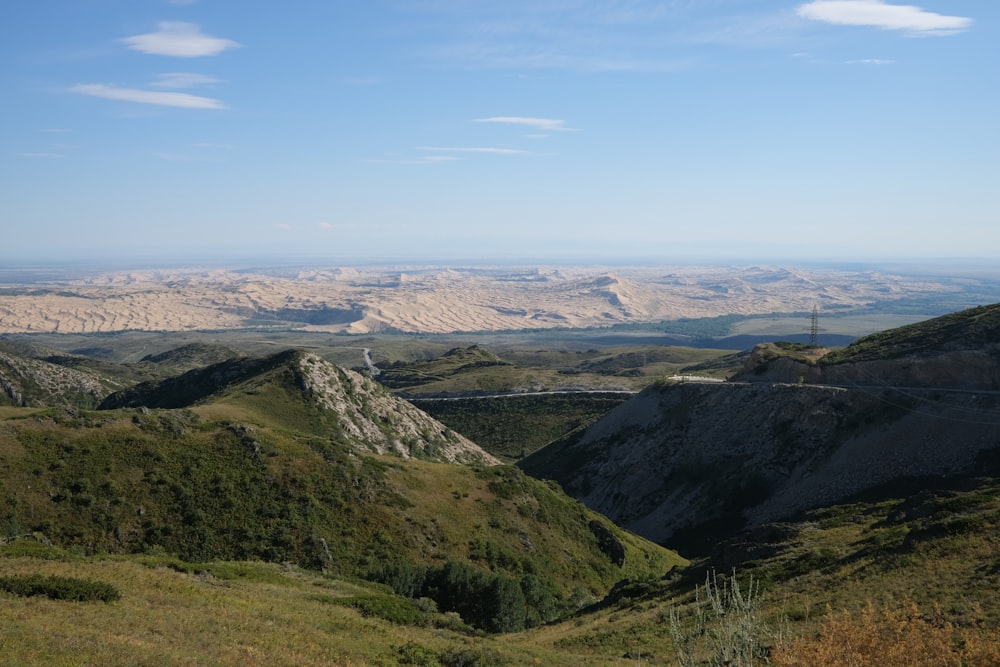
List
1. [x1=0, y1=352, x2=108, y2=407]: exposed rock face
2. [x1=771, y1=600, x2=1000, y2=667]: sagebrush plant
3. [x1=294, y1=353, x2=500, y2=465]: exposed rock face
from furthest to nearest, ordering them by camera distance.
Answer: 1. [x1=0, y1=352, x2=108, y2=407]: exposed rock face
2. [x1=294, y1=353, x2=500, y2=465]: exposed rock face
3. [x1=771, y1=600, x2=1000, y2=667]: sagebrush plant

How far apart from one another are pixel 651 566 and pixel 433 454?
33567 millimetres

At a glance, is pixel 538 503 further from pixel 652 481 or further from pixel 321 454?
pixel 652 481

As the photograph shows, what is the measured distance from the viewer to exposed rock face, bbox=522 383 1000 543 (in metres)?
59.8

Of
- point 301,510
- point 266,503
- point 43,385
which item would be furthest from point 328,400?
point 43,385

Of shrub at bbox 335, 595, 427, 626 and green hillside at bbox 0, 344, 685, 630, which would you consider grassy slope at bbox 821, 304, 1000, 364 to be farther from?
shrub at bbox 335, 595, 427, 626

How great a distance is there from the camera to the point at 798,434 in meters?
69.4

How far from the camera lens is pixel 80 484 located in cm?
4016

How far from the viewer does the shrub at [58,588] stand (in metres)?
21.2

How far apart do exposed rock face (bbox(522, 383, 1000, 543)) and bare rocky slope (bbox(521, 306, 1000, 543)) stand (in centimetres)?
14

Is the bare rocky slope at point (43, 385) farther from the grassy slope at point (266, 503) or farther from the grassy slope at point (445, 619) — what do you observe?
the grassy slope at point (445, 619)

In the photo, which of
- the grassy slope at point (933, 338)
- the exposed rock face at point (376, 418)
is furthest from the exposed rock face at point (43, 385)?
the grassy slope at point (933, 338)

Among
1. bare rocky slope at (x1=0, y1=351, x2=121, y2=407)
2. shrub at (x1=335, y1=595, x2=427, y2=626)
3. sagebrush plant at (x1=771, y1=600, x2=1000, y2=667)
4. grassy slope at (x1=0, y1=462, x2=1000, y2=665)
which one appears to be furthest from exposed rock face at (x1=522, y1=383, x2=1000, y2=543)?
bare rocky slope at (x1=0, y1=351, x2=121, y2=407)

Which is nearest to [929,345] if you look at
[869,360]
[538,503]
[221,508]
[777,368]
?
[869,360]

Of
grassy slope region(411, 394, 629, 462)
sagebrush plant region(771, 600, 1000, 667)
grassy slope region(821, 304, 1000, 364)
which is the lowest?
grassy slope region(411, 394, 629, 462)
